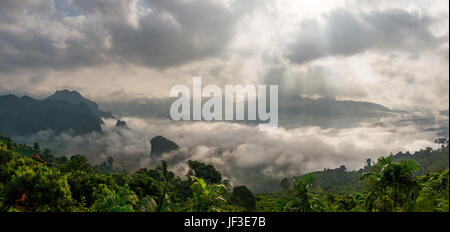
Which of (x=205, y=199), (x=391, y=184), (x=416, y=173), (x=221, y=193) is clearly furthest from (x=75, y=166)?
(x=416, y=173)

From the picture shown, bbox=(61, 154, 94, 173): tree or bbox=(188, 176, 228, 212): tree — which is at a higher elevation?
bbox=(188, 176, 228, 212): tree

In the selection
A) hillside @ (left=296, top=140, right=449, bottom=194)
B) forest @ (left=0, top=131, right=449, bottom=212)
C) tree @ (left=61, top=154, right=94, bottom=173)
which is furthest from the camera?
hillside @ (left=296, top=140, right=449, bottom=194)

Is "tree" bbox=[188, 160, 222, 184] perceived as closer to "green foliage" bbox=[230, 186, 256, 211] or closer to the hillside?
"green foliage" bbox=[230, 186, 256, 211]

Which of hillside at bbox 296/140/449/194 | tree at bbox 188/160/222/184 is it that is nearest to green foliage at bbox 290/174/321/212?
tree at bbox 188/160/222/184

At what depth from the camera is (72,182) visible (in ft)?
137

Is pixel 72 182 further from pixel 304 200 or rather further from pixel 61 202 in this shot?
pixel 304 200

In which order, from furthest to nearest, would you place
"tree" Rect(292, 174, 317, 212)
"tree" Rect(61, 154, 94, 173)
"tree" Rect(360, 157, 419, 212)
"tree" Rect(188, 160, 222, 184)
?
"tree" Rect(188, 160, 222, 184)
"tree" Rect(61, 154, 94, 173)
"tree" Rect(292, 174, 317, 212)
"tree" Rect(360, 157, 419, 212)

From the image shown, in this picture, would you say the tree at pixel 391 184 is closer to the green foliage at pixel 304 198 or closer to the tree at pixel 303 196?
the green foliage at pixel 304 198

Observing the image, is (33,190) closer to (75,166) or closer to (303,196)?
(303,196)

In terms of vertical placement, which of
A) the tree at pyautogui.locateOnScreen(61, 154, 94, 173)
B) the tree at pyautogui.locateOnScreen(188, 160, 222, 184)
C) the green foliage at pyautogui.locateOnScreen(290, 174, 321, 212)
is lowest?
the tree at pyautogui.locateOnScreen(188, 160, 222, 184)
